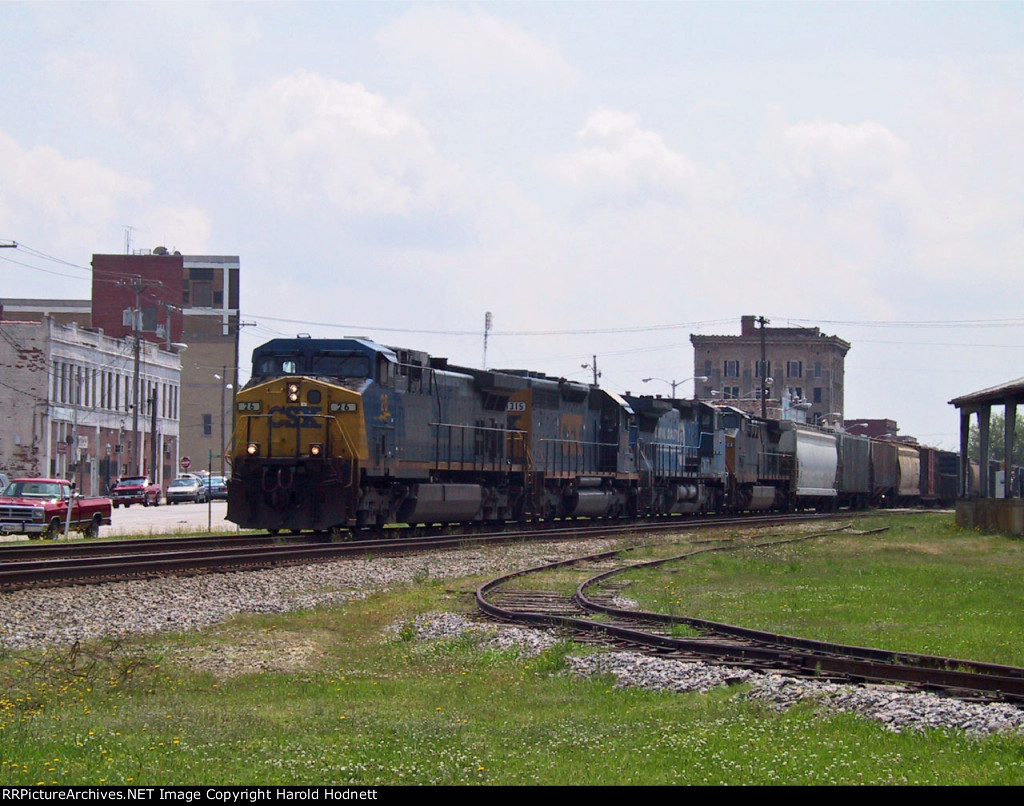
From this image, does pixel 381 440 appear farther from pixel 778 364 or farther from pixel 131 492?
pixel 778 364

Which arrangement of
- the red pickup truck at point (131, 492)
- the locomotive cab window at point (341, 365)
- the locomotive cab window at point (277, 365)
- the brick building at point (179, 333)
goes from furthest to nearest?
the brick building at point (179, 333) → the red pickup truck at point (131, 492) → the locomotive cab window at point (277, 365) → the locomotive cab window at point (341, 365)

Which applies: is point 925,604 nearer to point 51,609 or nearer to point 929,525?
point 51,609

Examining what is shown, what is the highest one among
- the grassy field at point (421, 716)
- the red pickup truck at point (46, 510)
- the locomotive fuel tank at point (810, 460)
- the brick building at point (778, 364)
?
the brick building at point (778, 364)

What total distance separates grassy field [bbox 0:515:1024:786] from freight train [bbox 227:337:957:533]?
883 cm

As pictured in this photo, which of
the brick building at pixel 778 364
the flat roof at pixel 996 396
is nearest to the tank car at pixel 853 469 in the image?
the flat roof at pixel 996 396

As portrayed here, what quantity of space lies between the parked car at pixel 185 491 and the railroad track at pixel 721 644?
155 feet

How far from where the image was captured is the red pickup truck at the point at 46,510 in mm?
28953

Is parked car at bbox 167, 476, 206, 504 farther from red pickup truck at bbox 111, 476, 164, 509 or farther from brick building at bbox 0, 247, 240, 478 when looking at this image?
brick building at bbox 0, 247, 240, 478

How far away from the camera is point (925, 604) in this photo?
15.6 meters

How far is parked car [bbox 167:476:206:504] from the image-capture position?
207ft

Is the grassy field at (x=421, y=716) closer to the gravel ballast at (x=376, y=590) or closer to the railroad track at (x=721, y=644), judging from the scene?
the gravel ballast at (x=376, y=590)

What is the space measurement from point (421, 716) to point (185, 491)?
186 ft

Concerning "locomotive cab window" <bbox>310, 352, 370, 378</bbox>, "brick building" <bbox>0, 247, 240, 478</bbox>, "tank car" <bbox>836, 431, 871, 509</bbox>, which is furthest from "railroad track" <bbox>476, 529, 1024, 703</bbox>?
"brick building" <bbox>0, 247, 240, 478</bbox>

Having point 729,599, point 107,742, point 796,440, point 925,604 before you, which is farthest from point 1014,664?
point 796,440
